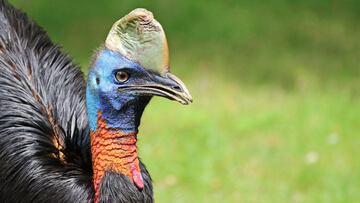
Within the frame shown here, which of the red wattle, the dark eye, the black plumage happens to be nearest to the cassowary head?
the dark eye

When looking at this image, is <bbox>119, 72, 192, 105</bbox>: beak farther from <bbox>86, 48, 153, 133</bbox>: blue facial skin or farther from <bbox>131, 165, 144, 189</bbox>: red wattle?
<bbox>131, 165, 144, 189</bbox>: red wattle

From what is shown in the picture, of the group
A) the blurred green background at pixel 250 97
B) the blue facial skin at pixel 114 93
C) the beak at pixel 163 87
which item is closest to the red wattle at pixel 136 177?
the blue facial skin at pixel 114 93

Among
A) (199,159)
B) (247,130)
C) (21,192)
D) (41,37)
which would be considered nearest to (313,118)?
(247,130)

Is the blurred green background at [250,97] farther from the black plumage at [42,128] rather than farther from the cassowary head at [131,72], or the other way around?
the cassowary head at [131,72]

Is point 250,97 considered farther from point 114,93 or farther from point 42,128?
point 114,93

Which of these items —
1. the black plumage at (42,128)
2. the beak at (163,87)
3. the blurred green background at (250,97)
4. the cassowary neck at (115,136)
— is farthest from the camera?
the blurred green background at (250,97)

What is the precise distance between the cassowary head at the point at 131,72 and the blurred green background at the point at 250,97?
3.71 feet

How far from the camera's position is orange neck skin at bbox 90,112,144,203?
3.87 meters

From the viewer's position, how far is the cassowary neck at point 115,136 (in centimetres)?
383

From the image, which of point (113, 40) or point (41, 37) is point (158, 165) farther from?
point (113, 40)

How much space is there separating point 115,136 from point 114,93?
0.59 feet

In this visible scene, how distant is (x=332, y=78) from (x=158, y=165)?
2.09 metres

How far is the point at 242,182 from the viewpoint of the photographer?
6.36 m

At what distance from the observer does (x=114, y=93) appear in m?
3.79
